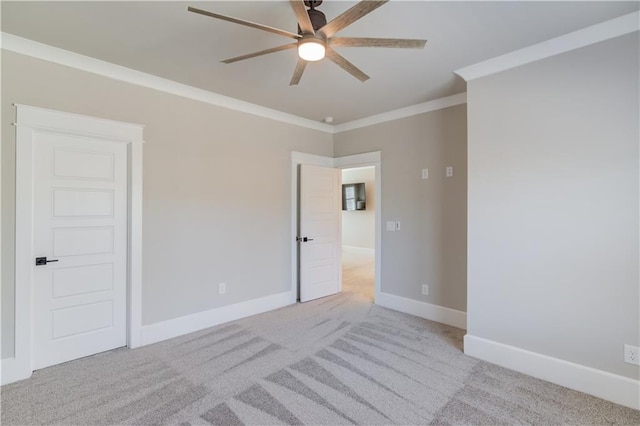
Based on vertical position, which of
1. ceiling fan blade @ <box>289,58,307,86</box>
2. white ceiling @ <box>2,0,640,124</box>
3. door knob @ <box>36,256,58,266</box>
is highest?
white ceiling @ <box>2,0,640,124</box>

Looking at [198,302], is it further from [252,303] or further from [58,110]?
[58,110]

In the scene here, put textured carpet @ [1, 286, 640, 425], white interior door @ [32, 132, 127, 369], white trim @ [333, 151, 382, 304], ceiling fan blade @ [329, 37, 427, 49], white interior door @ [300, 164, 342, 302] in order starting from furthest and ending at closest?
white interior door @ [300, 164, 342, 302] → white trim @ [333, 151, 382, 304] → white interior door @ [32, 132, 127, 369] → textured carpet @ [1, 286, 640, 425] → ceiling fan blade @ [329, 37, 427, 49]

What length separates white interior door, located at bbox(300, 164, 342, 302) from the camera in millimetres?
4445

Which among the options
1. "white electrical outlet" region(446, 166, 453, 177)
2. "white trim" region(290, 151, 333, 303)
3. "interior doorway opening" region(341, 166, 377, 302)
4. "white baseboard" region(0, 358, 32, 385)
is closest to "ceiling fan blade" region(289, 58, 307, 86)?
"white trim" region(290, 151, 333, 303)

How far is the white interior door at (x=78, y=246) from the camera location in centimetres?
257

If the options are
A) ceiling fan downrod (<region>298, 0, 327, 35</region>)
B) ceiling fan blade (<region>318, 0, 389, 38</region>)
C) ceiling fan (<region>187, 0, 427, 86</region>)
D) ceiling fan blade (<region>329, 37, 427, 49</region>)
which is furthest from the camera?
ceiling fan downrod (<region>298, 0, 327, 35</region>)

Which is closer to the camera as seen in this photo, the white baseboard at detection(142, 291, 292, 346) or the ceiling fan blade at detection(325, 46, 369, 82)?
the ceiling fan blade at detection(325, 46, 369, 82)

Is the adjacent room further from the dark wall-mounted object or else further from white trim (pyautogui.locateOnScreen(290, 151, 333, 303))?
the dark wall-mounted object

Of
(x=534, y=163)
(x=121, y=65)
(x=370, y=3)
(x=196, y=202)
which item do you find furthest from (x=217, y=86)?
(x=534, y=163)

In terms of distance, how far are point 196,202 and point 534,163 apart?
336 cm

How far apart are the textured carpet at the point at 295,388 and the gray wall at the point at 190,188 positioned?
22.5 inches

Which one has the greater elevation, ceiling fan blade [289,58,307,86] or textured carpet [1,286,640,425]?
ceiling fan blade [289,58,307,86]

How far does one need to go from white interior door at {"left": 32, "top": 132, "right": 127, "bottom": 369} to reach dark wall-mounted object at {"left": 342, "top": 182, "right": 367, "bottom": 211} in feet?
21.2

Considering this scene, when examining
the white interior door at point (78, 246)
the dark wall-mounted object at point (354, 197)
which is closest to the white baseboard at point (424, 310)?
the white interior door at point (78, 246)
